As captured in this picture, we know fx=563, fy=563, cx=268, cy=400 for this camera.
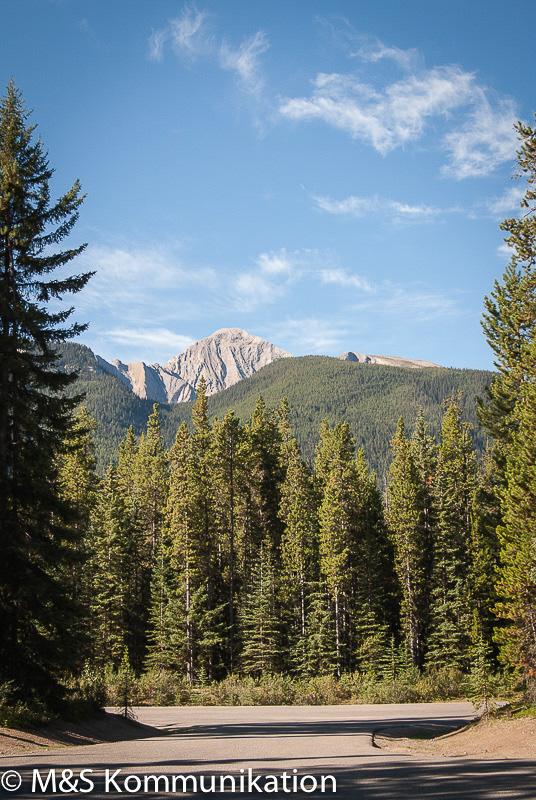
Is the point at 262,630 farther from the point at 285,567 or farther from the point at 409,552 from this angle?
the point at 409,552

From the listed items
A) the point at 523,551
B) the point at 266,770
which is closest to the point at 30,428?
the point at 266,770

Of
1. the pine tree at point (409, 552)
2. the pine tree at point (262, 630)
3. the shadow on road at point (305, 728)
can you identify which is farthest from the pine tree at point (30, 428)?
the pine tree at point (409, 552)

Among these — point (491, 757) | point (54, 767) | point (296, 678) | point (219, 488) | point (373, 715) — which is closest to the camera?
point (54, 767)

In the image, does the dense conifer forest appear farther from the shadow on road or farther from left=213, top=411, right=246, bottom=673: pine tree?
the shadow on road

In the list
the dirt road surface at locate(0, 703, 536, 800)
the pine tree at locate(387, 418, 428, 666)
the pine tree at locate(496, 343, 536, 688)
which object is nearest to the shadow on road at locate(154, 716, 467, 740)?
the dirt road surface at locate(0, 703, 536, 800)

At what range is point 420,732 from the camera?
14.3 m

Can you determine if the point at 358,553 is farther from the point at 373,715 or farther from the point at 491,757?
the point at 491,757

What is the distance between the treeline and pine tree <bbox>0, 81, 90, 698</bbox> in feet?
65.0

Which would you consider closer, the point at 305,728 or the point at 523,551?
the point at 305,728

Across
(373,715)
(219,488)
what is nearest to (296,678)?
(219,488)

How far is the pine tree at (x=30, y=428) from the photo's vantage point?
43.3 feet

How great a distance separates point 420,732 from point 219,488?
2979 centimetres

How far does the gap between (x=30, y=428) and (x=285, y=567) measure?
29.0m

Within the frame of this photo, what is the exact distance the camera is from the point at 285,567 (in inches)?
1574
